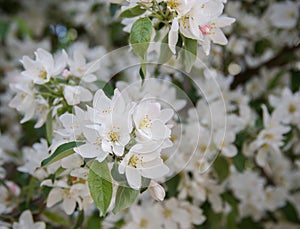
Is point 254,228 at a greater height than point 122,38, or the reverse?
point 122,38

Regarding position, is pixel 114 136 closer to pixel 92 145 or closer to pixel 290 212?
pixel 92 145

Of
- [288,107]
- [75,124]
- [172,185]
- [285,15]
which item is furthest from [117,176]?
[285,15]

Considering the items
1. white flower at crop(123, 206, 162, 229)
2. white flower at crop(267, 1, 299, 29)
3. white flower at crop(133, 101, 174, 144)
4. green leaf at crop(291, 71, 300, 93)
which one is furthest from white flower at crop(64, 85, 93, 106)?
white flower at crop(267, 1, 299, 29)

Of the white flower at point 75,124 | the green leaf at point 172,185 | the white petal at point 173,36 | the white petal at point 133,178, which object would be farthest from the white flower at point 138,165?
the green leaf at point 172,185

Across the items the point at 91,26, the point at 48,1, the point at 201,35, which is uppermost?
the point at 201,35

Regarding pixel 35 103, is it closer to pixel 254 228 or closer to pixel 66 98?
pixel 66 98

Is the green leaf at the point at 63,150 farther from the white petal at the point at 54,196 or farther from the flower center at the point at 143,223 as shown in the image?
the flower center at the point at 143,223

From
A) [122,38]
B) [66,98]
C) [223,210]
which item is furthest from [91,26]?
[66,98]
